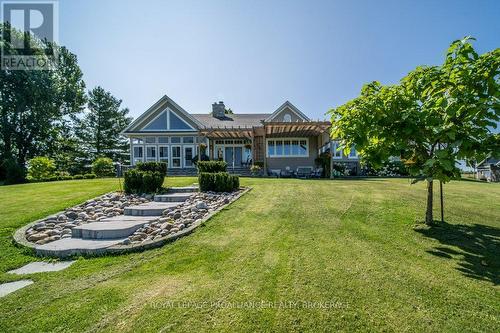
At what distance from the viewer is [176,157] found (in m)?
22.0

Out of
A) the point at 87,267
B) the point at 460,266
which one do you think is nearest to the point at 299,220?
the point at 460,266

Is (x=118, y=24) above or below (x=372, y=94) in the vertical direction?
above

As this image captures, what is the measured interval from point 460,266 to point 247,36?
10803mm

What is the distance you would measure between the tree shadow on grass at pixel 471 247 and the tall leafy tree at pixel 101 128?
39089 millimetres

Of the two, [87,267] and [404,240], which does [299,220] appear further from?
[87,267]

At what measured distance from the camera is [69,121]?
3469cm

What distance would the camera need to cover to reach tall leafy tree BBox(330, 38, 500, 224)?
12.1 feet

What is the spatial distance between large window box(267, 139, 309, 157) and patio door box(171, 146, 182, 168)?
8.04 metres

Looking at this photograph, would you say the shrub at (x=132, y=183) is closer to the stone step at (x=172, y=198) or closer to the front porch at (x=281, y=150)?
the stone step at (x=172, y=198)

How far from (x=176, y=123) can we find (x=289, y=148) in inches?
402

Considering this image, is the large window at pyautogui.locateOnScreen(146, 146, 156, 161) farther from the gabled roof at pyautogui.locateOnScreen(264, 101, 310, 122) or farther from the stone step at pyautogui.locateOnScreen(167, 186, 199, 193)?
the stone step at pyautogui.locateOnScreen(167, 186, 199, 193)

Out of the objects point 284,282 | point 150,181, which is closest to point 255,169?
point 150,181

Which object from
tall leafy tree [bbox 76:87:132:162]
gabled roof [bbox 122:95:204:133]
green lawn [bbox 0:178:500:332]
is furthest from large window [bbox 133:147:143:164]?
green lawn [bbox 0:178:500:332]

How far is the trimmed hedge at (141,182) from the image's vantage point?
9.17 m
